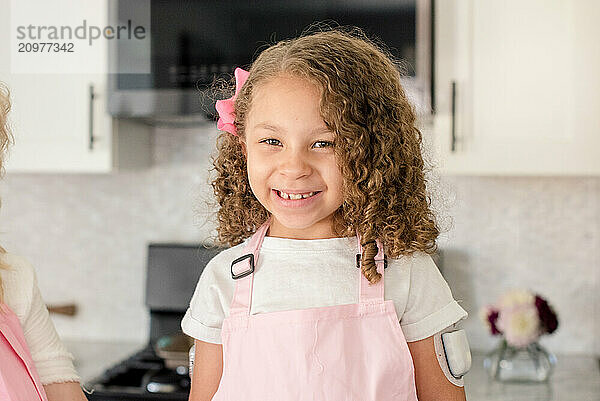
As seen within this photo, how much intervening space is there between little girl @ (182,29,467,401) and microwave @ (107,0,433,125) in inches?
22.7

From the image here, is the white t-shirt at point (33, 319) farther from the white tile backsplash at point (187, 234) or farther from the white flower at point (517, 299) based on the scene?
the white flower at point (517, 299)

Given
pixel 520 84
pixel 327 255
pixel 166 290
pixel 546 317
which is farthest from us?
pixel 166 290

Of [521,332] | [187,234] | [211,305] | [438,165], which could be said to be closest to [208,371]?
[211,305]

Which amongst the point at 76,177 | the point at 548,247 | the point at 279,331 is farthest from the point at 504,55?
the point at 76,177

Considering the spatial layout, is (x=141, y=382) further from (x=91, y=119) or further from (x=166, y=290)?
(x=91, y=119)

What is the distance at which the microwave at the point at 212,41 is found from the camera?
1643 millimetres

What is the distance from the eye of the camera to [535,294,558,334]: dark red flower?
1.78 m

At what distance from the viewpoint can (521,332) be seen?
1.76 metres

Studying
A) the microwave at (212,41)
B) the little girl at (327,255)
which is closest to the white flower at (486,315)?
the microwave at (212,41)

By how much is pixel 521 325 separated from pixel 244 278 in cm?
92

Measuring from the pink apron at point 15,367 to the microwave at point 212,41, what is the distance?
28.6 inches

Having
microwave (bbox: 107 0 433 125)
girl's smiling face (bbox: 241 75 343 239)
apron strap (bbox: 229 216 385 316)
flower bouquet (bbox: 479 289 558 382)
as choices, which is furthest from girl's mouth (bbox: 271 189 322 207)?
flower bouquet (bbox: 479 289 558 382)

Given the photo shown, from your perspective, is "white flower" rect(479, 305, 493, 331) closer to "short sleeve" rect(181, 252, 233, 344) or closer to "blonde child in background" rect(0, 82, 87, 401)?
"short sleeve" rect(181, 252, 233, 344)

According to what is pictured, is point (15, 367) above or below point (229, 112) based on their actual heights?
below
